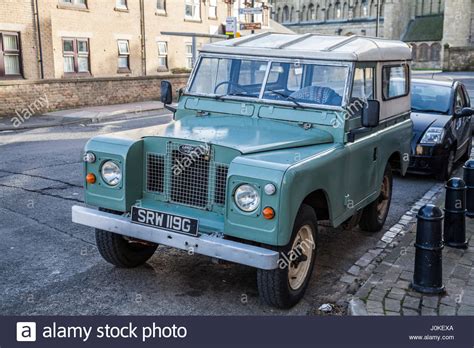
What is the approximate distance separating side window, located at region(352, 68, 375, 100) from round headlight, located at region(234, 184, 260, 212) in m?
2.08

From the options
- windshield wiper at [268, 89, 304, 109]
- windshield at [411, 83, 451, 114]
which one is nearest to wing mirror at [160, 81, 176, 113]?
windshield wiper at [268, 89, 304, 109]

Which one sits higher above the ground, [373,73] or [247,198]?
[373,73]

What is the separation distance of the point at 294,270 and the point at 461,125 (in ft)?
25.6

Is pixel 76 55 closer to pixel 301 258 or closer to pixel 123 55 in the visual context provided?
pixel 123 55

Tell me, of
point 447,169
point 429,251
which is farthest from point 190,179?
point 447,169

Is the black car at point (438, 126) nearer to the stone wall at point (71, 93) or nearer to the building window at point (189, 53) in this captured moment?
the stone wall at point (71, 93)

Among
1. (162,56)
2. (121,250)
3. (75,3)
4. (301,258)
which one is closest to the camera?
(301,258)

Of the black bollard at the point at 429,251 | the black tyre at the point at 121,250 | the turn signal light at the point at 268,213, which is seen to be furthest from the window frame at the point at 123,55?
the turn signal light at the point at 268,213

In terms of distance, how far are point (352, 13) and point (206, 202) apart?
293 ft

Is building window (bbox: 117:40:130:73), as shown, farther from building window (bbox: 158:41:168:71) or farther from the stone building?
the stone building

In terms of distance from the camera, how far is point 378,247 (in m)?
6.83

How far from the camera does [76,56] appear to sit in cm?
2594

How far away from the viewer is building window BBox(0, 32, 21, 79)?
72.9 feet

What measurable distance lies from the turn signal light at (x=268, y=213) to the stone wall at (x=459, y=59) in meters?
44.6
